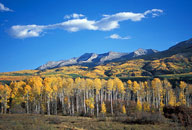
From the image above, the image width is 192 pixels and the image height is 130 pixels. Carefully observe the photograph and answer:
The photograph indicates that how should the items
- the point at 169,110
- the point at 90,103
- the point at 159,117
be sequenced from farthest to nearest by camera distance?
the point at 90,103
the point at 169,110
the point at 159,117

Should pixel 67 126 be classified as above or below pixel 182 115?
above

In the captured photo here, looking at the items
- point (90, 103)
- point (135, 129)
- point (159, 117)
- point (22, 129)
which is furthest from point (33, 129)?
point (90, 103)

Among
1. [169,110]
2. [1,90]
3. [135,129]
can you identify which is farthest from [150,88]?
[1,90]

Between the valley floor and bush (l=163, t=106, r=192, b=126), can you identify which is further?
bush (l=163, t=106, r=192, b=126)

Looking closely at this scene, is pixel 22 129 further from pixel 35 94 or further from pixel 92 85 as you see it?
pixel 92 85

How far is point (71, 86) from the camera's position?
67188mm

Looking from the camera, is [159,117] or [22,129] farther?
[159,117]

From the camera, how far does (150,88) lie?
3140 inches

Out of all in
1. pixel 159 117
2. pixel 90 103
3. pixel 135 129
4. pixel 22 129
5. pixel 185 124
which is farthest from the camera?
pixel 90 103

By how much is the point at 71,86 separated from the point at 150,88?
132ft

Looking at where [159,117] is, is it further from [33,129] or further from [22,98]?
[22,98]

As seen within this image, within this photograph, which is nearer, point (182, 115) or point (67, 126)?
point (67, 126)

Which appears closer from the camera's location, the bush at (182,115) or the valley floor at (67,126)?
the valley floor at (67,126)

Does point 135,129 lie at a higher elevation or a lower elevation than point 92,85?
lower
